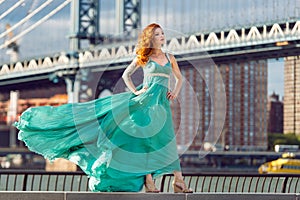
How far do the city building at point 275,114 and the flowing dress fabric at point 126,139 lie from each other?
44.6 meters

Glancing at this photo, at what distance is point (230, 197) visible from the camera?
24.2ft

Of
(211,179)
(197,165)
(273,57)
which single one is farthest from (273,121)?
(211,179)

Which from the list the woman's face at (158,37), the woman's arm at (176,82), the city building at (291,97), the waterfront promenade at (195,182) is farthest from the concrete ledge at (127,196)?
the city building at (291,97)

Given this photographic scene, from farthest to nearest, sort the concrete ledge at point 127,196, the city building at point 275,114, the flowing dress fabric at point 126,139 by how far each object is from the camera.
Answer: the city building at point 275,114, the flowing dress fabric at point 126,139, the concrete ledge at point 127,196

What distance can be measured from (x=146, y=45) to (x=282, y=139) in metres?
38.7

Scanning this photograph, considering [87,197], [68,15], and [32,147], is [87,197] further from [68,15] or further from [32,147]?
[68,15]

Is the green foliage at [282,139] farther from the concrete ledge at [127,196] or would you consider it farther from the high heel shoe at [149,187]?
the concrete ledge at [127,196]

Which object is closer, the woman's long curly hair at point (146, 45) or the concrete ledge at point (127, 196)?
the concrete ledge at point (127, 196)

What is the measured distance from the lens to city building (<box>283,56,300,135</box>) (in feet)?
165

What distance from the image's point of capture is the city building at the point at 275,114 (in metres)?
53.0

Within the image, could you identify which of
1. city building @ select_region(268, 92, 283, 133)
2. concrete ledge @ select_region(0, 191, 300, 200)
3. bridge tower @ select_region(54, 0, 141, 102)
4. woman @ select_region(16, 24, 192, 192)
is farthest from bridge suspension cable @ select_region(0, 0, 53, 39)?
concrete ledge @ select_region(0, 191, 300, 200)

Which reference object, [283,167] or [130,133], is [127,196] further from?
[283,167]

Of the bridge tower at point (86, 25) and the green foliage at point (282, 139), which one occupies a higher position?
the bridge tower at point (86, 25)

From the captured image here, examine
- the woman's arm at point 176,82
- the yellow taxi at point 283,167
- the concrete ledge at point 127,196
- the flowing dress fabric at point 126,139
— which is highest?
the woman's arm at point 176,82
